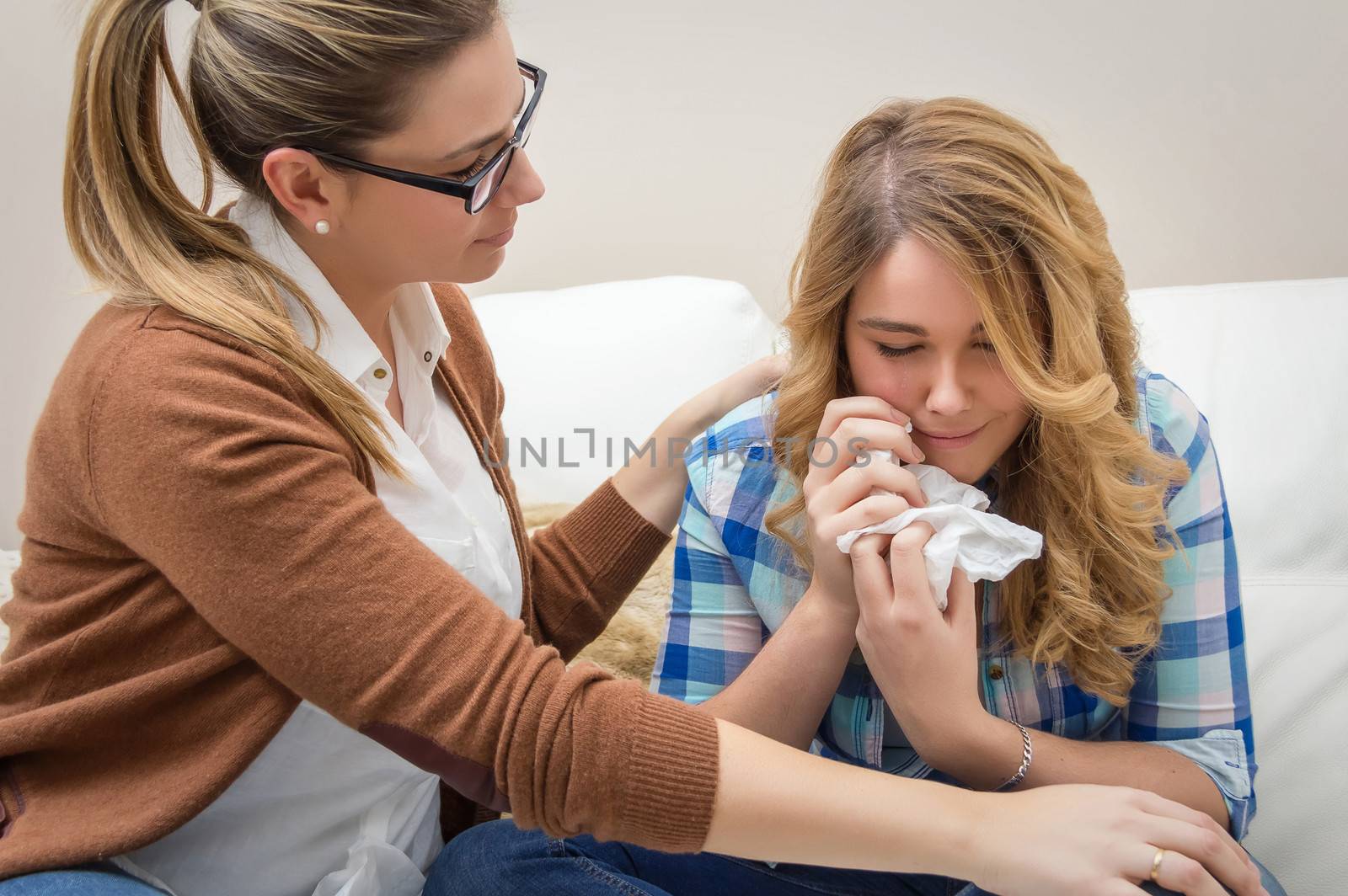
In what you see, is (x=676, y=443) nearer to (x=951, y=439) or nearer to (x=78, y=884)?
(x=951, y=439)

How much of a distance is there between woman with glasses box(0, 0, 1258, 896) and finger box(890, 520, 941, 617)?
0.58 feet

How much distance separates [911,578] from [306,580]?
21.7 inches

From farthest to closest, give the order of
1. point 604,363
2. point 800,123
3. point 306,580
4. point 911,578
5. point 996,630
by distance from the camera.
A: point 800,123
point 604,363
point 996,630
point 911,578
point 306,580

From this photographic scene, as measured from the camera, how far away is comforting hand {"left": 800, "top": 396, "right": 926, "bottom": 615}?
1.11 m

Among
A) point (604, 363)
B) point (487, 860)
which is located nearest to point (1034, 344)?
A: point (487, 860)

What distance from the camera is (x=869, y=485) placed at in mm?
1121

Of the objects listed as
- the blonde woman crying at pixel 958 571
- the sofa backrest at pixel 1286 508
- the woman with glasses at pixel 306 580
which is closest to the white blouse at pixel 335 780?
the woman with glasses at pixel 306 580

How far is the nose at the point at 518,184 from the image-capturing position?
3.74ft

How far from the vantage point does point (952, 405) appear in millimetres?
1113

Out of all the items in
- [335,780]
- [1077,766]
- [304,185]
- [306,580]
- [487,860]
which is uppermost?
[304,185]

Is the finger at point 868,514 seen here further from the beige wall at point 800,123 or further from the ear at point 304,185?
the beige wall at point 800,123

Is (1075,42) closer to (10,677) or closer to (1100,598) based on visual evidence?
(1100,598)

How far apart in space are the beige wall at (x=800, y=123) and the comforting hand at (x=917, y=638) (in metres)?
1.21

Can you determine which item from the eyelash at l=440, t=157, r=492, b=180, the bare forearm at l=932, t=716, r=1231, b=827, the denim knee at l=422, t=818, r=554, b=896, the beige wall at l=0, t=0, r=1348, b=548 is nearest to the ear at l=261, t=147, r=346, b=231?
the eyelash at l=440, t=157, r=492, b=180
